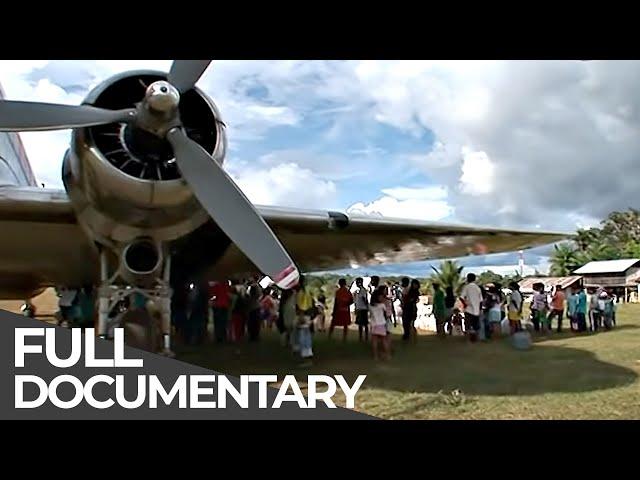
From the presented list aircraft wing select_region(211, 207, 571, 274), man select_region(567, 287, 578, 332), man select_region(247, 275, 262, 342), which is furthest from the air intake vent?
man select_region(567, 287, 578, 332)

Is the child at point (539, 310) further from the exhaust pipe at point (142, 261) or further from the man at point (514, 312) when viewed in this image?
the exhaust pipe at point (142, 261)

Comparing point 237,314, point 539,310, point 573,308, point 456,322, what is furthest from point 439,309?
point 237,314

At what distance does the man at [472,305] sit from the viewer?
11922mm

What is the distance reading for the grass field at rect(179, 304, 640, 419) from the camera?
6715mm

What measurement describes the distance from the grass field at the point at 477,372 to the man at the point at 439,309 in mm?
229

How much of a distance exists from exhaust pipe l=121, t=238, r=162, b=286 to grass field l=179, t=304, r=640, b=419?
2109 millimetres

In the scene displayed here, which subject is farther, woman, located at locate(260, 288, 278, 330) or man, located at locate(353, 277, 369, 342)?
woman, located at locate(260, 288, 278, 330)

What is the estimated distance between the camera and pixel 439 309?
1295cm

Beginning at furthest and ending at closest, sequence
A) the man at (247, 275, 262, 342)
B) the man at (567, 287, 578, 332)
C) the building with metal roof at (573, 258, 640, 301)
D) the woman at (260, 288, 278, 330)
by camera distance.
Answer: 1. the building with metal roof at (573, 258, 640, 301)
2. the man at (567, 287, 578, 332)
3. the woman at (260, 288, 278, 330)
4. the man at (247, 275, 262, 342)

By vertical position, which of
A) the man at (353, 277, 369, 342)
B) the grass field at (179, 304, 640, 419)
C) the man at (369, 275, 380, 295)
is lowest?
the grass field at (179, 304, 640, 419)

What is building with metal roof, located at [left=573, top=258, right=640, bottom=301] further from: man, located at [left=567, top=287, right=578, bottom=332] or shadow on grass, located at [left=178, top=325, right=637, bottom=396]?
shadow on grass, located at [left=178, top=325, right=637, bottom=396]

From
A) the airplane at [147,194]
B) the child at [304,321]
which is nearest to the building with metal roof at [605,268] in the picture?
the child at [304,321]
